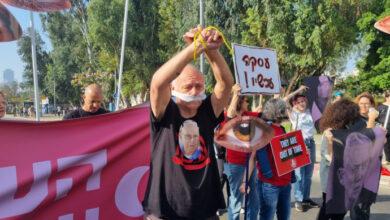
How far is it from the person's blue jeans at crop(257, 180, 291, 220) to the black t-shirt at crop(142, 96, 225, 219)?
1457mm

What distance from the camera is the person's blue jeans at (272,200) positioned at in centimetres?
325

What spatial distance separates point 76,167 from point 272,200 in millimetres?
1934

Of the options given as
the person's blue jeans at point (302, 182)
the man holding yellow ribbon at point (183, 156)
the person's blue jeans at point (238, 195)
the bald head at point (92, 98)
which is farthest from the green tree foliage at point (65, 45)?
the man holding yellow ribbon at point (183, 156)

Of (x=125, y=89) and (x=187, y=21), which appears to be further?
(x=125, y=89)

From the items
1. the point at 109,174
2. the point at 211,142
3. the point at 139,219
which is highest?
the point at 211,142

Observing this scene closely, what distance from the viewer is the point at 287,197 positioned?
3.36m

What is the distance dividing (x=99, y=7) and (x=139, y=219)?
2662 centimetres

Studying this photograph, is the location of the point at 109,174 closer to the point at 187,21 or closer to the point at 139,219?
the point at 139,219

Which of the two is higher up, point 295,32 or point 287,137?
point 295,32

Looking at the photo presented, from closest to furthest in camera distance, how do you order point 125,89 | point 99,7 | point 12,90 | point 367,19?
point 367,19 → point 99,7 → point 125,89 → point 12,90

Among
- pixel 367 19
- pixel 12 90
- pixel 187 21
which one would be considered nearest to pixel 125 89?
pixel 187 21

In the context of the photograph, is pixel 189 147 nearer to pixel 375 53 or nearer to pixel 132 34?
pixel 132 34

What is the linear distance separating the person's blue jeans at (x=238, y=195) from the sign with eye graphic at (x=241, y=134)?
1.14 metres

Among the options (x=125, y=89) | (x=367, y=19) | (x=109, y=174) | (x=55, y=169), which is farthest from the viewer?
(x=125, y=89)
